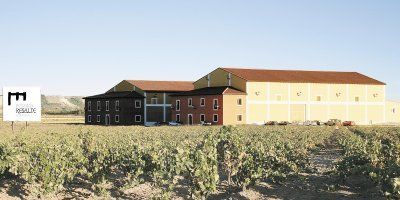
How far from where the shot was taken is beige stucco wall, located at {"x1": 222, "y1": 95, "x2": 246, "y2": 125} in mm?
70688

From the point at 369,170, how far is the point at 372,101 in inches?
2776

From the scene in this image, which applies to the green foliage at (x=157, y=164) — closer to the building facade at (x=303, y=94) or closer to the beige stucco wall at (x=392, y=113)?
the building facade at (x=303, y=94)

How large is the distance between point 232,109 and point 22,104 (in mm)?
32900

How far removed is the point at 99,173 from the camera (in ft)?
67.2

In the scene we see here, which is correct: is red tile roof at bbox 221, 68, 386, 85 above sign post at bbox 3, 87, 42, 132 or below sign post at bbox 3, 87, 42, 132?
above

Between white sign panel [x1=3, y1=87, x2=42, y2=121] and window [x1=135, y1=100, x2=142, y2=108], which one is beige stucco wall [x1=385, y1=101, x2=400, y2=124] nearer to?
window [x1=135, y1=100, x2=142, y2=108]

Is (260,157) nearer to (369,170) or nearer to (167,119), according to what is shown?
(369,170)

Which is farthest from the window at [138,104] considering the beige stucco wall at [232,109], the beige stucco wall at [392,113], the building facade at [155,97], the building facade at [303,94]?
the beige stucco wall at [392,113]

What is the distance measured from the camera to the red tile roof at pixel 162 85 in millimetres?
85125

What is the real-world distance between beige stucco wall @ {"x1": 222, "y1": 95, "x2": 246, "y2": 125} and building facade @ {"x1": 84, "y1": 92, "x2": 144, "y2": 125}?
17031 mm

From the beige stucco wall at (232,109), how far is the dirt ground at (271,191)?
49309 millimetres

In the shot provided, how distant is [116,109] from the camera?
83.3 metres

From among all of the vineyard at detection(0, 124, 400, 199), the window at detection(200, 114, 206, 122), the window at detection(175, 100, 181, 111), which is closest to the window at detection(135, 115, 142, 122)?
the window at detection(175, 100, 181, 111)

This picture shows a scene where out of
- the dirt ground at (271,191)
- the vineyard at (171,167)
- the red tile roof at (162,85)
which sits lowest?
the dirt ground at (271,191)
